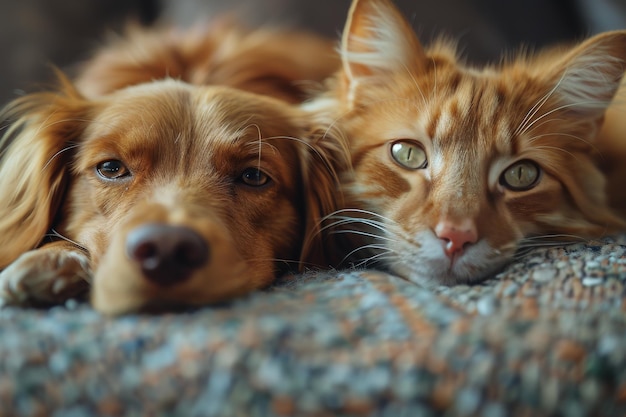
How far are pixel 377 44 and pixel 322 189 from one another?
51 cm

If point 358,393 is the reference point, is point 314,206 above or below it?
above

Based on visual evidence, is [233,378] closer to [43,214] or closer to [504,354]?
[504,354]

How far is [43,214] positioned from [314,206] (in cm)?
79

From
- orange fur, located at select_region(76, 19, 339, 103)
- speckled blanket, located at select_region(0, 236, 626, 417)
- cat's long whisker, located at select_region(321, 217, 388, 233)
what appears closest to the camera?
speckled blanket, located at select_region(0, 236, 626, 417)

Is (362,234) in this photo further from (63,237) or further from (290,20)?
(290,20)

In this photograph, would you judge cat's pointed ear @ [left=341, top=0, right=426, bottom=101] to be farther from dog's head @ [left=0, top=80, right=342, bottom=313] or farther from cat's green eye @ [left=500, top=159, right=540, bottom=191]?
cat's green eye @ [left=500, top=159, right=540, bottom=191]

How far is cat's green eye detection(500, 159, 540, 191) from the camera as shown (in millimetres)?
1770

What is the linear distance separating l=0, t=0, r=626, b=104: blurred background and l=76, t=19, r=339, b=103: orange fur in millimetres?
281

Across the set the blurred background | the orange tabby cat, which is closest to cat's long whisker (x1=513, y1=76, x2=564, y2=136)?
the orange tabby cat

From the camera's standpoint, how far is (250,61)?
2.51 m

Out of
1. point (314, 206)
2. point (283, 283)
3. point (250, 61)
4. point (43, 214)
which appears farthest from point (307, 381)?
point (250, 61)

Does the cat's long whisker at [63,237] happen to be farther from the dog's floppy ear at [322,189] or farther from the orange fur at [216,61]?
the orange fur at [216,61]

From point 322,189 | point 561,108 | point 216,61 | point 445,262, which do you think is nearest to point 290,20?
point 216,61

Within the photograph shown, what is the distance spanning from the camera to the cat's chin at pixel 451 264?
1.57 meters
